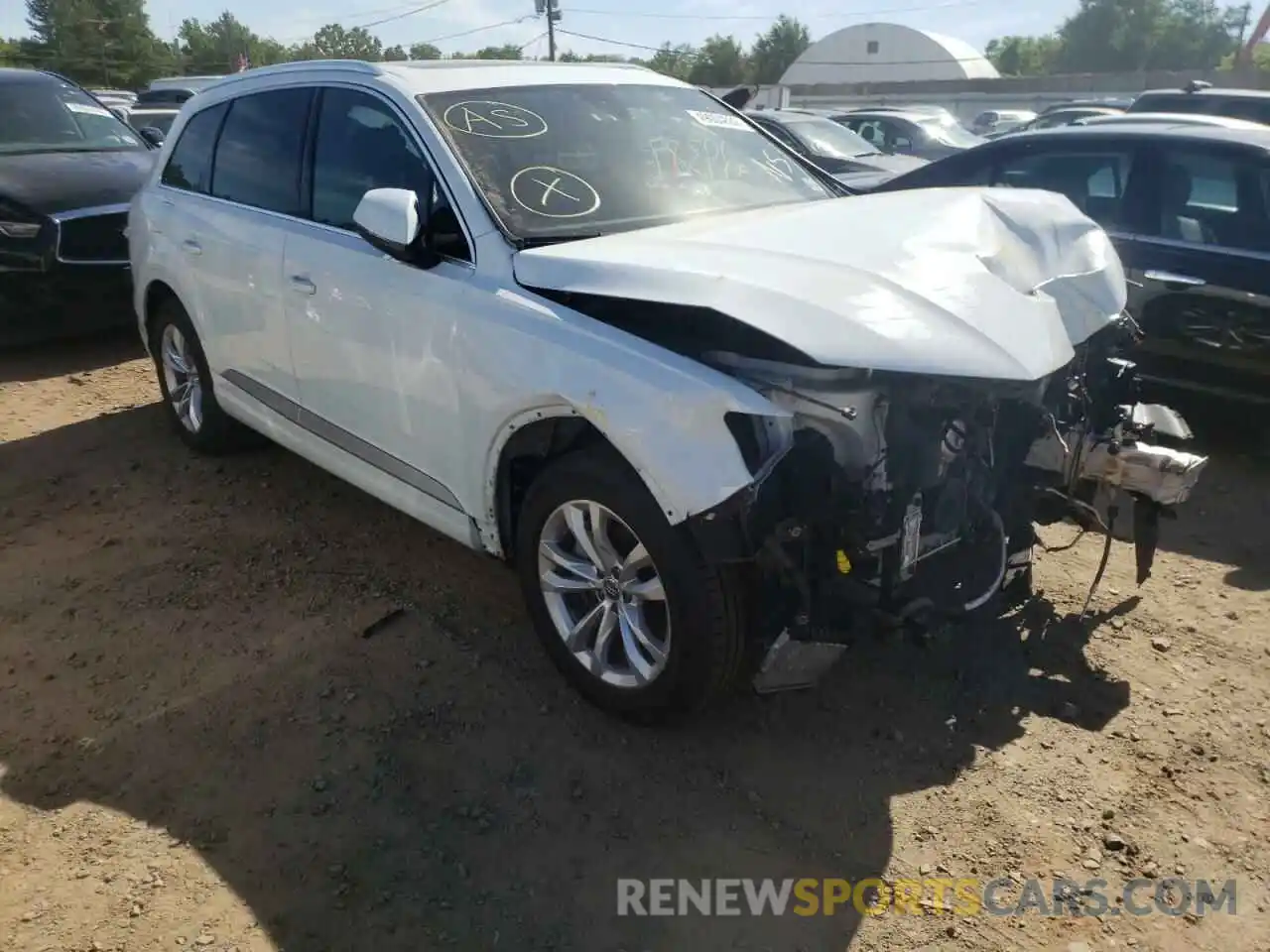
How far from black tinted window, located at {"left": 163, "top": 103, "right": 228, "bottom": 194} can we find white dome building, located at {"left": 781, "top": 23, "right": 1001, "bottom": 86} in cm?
6241

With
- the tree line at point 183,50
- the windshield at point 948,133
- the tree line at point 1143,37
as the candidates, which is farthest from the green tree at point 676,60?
the windshield at point 948,133

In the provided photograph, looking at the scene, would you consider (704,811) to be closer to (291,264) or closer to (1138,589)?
(1138,589)

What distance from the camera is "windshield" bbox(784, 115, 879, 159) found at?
38.8 ft

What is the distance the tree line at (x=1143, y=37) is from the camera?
225 feet

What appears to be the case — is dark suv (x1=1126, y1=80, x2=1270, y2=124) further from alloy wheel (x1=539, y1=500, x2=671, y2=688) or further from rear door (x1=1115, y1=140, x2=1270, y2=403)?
alloy wheel (x1=539, y1=500, x2=671, y2=688)

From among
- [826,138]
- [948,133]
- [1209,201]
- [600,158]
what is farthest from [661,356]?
[948,133]

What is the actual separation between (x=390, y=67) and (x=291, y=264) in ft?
2.76

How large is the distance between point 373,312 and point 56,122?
6.45m

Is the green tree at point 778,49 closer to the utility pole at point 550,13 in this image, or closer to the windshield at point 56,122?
the utility pole at point 550,13

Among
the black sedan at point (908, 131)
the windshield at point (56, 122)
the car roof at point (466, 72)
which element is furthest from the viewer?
the black sedan at point (908, 131)

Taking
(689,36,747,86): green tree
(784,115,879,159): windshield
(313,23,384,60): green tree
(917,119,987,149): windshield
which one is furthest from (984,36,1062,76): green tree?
(784,115,879,159): windshield

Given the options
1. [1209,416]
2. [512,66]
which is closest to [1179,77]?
[1209,416]

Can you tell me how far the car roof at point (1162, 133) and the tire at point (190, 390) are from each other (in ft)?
15.1

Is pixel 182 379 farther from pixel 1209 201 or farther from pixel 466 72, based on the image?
Answer: pixel 1209 201
